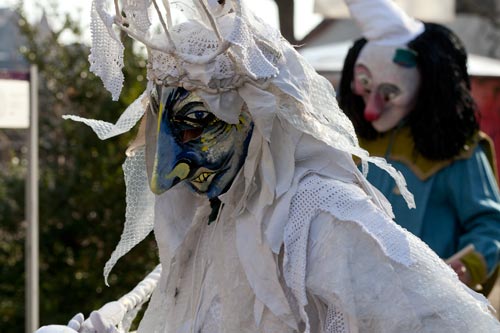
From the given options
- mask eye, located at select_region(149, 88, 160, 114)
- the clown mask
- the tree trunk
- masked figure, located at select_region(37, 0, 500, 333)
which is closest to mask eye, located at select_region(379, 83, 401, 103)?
the clown mask

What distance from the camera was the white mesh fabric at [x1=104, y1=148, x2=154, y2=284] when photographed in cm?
250

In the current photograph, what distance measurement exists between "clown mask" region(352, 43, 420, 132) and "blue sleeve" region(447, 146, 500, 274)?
0.99 ft

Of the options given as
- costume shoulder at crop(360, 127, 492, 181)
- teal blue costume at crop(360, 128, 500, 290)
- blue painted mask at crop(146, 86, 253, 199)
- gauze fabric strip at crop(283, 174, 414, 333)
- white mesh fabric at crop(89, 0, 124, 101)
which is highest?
white mesh fabric at crop(89, 0, 124, 101)

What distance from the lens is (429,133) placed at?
4039 millimetres

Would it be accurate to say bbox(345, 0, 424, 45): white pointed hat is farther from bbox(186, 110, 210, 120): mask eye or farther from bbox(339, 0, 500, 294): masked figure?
bbox(186, 110, 210, 120): mask eye

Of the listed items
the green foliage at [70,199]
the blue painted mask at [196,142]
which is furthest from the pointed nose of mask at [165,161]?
the green foliage at [70,199]

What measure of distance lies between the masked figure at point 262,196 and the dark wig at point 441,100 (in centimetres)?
175

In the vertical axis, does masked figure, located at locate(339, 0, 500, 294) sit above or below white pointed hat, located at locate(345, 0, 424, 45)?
below

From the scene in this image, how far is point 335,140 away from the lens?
2.22 m

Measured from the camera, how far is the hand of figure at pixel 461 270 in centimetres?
382

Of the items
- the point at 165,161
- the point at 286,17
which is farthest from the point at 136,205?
the point at 286,17

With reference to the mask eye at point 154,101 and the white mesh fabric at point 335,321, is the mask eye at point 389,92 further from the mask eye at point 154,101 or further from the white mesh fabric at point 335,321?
the white mesh fabric at point 335,321

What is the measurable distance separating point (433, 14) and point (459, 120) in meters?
2.83

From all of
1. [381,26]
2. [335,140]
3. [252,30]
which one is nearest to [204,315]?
[335,140]
